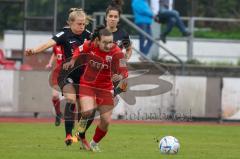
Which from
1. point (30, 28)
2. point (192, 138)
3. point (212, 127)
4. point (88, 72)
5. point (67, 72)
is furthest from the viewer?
point (30, 28)

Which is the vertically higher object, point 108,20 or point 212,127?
point 108,20

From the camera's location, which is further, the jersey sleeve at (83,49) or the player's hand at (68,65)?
the player's hand at (68,65)

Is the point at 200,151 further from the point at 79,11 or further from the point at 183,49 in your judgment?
the point at 183,49

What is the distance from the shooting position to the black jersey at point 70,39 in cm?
1487

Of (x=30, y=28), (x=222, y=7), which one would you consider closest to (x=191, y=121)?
(x=30, y=28)

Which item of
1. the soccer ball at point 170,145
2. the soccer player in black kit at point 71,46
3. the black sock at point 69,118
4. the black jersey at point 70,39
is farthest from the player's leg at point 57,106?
the soccer ball at point 170,145

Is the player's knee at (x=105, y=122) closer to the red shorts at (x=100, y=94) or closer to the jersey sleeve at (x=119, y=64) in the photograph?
the red shorts at (x=100, y=94)

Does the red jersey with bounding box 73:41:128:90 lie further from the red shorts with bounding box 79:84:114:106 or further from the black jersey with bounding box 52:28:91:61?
the black jersey with bounding box 52:28:91:61

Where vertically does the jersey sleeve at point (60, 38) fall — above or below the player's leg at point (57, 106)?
above

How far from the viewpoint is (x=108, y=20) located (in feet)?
49.1

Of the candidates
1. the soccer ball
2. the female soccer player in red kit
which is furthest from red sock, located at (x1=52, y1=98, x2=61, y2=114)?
the soccer ball

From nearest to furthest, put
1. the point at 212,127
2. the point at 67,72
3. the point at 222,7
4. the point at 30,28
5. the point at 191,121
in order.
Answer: the point at 67,72
the point at 212,127
the point at 191,121
the point at 30,28
the point at 222,7

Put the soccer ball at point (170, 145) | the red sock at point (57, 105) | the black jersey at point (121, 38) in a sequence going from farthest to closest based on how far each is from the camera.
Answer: the red sock at point (57, 105)
the black jersey at point (121, 38)
the soccer ball at point (170, 145)

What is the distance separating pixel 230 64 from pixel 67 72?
12.8 metres
